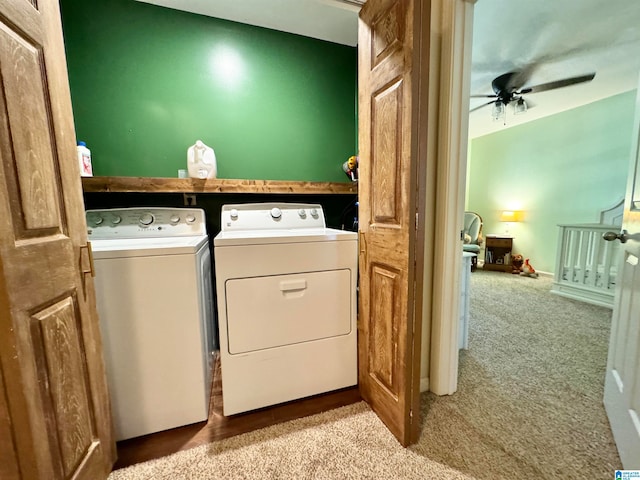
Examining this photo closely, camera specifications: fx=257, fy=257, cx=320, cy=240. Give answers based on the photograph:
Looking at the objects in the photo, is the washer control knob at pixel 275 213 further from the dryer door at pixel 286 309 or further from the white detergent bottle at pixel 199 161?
the dryer door at pixel 286 309

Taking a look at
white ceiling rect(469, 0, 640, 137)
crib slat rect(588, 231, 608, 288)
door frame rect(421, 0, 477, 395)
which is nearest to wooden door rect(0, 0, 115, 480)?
door frame rect(421, 0, 477, 395)

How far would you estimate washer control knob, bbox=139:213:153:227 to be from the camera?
5.30 feet

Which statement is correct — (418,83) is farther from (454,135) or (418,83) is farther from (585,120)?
(585,120)

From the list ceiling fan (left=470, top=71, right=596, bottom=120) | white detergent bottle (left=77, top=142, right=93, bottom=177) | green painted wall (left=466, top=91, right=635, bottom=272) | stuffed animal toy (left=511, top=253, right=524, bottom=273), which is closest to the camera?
white detergent bottle (left=77, top=142, right=93, bottom=177)

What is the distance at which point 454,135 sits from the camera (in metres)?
1.22

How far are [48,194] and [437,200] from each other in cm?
152

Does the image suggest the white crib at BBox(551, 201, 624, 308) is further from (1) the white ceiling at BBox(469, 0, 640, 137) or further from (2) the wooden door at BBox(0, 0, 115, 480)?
(2) the wooden door at BBox(0, 0, 115, 480)

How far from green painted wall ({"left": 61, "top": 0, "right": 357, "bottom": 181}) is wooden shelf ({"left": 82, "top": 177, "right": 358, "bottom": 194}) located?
0.79 ft

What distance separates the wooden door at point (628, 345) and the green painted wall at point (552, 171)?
3.05 metres

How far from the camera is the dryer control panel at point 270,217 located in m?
1.74

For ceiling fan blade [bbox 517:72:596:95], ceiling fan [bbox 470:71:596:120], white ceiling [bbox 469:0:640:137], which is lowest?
ceiling fan blade [bbox 517:72:596:95]

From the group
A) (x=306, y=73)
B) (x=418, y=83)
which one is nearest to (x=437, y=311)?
(x=418, y=83)

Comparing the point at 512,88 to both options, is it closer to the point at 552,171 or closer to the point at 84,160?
the point at 552,171

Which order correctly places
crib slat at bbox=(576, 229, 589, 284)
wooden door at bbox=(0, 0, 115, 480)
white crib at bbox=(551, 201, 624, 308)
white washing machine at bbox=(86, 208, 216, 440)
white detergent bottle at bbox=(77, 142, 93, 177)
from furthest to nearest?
crib slat at bbox=(576, 229, 589, 284)
white crib at bbox=(551, 201, 624, 308)
white detergent bottle at bbox=(77, 142, 93, 177)
white washing machine at bbox=(86, 208, 216, 440)
wooden door at bbox=(0, 0, 115, 480)
